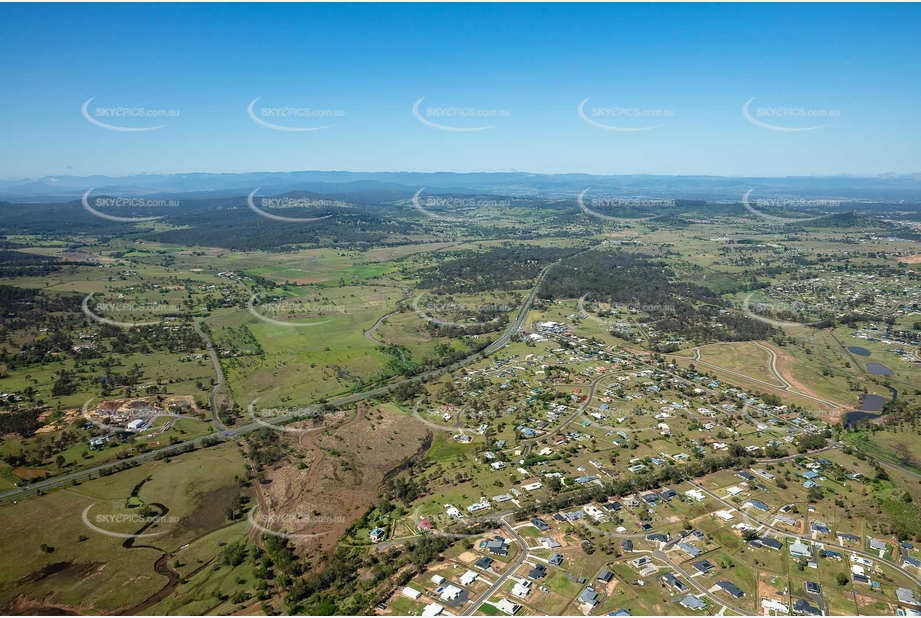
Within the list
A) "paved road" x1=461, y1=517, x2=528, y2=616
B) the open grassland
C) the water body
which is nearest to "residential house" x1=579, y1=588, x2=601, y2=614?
"paved road" x1=461, y1=517, x2=528, y2=616

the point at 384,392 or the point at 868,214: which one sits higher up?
the point at 868,214

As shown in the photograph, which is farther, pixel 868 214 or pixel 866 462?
pixel 868 214

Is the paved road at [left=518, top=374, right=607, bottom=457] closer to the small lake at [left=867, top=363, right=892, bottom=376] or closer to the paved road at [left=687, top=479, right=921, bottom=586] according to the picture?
the paved road at [left=687, top=479, right=921, bottom=586]

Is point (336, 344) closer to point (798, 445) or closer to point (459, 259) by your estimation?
point (798, 445)

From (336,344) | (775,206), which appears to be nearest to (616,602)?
(336,344)

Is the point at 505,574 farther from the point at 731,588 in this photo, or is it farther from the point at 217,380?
the point at 217,380

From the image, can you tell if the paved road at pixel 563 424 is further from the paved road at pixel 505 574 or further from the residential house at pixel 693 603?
the residential house at pixel 693 603
